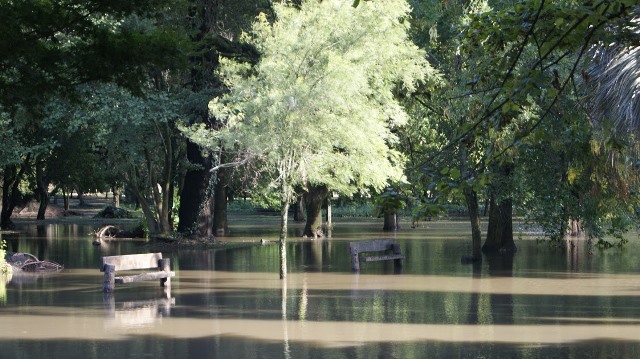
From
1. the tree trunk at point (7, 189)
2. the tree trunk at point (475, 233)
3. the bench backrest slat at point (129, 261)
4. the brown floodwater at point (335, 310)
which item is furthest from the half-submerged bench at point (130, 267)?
the tree trunk at point (7, 189)

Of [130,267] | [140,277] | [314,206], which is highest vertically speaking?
[314,206]

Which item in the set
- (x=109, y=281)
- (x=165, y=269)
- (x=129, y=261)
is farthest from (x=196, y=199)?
(x=129, y=261)

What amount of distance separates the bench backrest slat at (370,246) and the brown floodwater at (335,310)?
71 centimetres

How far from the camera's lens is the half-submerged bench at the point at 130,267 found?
23453 mm

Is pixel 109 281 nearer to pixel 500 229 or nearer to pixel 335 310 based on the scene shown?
pixel 335 310

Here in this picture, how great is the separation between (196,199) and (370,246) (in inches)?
565

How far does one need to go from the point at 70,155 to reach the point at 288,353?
153ft

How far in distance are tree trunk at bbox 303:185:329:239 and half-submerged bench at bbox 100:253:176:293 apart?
23.2 m

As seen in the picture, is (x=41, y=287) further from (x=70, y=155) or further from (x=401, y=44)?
(x=70, y=155)

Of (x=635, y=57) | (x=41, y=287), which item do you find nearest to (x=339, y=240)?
(x=41, y=287)

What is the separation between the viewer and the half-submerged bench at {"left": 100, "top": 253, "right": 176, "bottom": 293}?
23453mm

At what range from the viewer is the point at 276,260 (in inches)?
1351

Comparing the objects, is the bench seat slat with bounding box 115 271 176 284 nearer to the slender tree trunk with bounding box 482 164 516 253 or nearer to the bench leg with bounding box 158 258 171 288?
the bench leg with bounding box 158 258 171 288

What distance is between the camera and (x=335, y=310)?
2019 cm
